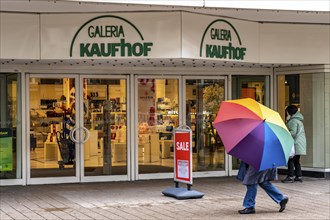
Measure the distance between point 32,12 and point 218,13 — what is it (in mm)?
3697

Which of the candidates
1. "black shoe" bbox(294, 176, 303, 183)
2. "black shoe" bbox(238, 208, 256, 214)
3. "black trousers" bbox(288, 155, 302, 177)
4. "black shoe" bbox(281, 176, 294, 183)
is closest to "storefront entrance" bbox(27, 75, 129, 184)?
"black shoe" bbox(281, 176, 294, 183)

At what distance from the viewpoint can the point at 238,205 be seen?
9.95m

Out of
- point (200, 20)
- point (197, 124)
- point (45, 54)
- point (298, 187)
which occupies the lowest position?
point (298, 187)

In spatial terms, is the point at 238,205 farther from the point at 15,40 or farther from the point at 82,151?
the point at 15,40

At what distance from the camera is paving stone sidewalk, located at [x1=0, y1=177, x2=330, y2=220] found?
29.8 ft

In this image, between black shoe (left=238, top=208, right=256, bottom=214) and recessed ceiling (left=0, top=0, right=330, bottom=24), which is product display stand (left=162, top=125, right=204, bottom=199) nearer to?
black shoe (left=238, top=208, right=256, bottom=214)

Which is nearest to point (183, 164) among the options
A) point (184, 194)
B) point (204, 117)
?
point (184, 194)

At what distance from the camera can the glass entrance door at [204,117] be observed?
13852 mm

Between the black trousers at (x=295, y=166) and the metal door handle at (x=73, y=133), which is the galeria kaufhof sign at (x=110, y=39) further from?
the black trousers at (x=295, y=166)

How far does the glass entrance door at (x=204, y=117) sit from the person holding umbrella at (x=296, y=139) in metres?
1.84

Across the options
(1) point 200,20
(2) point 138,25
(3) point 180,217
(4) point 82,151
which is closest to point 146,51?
(2) point 138,25

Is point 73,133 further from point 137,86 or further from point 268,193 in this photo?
point 268,193

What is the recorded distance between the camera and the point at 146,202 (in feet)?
33.6

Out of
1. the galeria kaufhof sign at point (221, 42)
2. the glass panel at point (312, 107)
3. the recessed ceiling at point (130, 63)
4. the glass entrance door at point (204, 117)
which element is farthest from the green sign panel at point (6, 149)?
the glass panel at point (312, 107)
